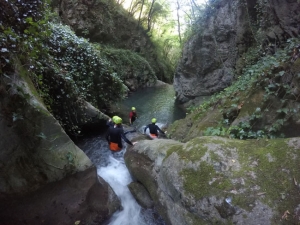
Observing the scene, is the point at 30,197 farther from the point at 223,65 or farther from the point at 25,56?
the point at 223,65

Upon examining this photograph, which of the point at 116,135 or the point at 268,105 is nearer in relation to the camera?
the point at 268,105

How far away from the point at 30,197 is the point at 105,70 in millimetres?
6428

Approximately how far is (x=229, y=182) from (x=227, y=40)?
35.7 feet

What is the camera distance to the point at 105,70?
9.30 meters

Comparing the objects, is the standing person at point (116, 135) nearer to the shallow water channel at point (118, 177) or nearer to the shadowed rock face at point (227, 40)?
the shallow water channel at point (118, 177)

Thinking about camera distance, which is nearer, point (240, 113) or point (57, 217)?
point (57, 217)

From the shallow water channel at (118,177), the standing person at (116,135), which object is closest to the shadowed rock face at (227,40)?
the shallow water channel at (118,177)

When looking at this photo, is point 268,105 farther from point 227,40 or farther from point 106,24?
point 106,24

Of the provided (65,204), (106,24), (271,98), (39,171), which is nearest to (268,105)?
(271,98)

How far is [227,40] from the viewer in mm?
12117

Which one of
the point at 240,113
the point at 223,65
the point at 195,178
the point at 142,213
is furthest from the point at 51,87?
the point at 223,65

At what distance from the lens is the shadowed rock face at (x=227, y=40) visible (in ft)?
24.5

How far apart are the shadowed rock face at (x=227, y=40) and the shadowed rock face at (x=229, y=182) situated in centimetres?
549

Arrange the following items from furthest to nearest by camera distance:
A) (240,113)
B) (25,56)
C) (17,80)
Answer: (240,113), (25,56), (17,80)
